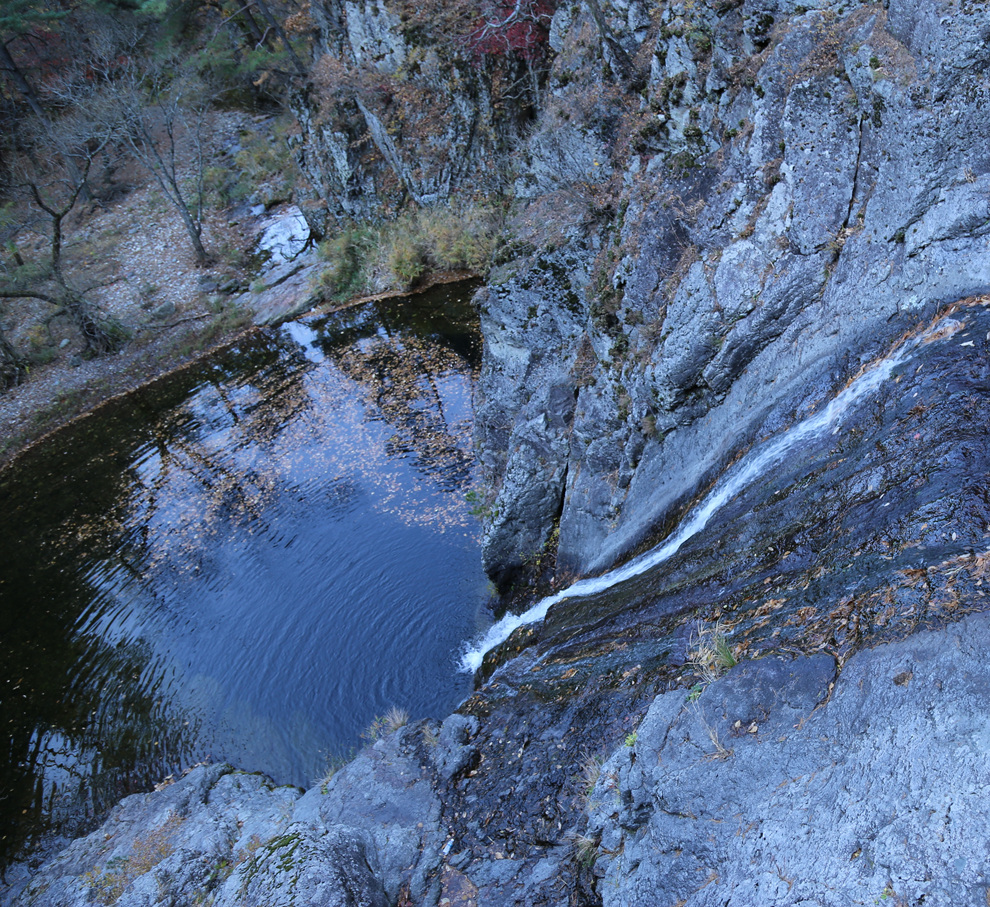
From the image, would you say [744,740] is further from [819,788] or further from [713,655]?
[713,655]

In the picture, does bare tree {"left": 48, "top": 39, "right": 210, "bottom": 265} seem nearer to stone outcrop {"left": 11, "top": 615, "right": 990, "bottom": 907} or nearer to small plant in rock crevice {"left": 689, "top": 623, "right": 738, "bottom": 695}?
stone outcrop {"left": 11, "top": 615, "right": 990, "bottom": 907}

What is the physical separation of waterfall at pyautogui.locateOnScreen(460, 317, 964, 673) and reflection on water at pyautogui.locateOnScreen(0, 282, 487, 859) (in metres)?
4.45

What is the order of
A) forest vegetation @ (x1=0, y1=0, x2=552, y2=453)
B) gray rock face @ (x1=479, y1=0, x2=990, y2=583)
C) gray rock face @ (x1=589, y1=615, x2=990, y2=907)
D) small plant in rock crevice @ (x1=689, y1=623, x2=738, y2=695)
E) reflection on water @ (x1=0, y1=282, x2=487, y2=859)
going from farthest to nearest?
forest vegetation @ (x1=0, y1=0, x2=552, y2=453) → reflection on water @ (x1=0, y1=282, x2=487, y2=859) → gray rock face @ (x1=479, y1=0, x2=990, y2=583) → small plant in rock crevice @ (x1=689, y1=623, x2=738, y2=695) → gray rock face @ (x1=589, y1=615, x2=990, y2=907)

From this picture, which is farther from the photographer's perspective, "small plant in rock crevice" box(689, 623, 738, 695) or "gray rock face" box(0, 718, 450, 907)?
"gray rock face" box(0, 718, 450, 907)

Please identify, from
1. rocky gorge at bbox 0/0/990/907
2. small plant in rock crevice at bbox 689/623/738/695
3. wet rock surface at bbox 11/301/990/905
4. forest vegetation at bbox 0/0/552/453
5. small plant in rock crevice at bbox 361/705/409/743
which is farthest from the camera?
forest vegetation at bbox 0/0/552/453

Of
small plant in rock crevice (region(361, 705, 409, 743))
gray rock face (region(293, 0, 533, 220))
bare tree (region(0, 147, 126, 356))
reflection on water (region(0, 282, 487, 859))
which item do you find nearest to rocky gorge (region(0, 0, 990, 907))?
small plant in rock crevice (region(361, 705, 409, 743))

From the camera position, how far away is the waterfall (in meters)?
6.15

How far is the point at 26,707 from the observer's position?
531 inches

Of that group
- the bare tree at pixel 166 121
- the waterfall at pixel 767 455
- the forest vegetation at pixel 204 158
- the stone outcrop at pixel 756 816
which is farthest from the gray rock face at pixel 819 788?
the bare tree at pixel 166 121

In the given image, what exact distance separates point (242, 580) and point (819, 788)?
13.3 meters

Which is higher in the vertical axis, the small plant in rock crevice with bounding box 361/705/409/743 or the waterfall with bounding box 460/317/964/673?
the waterfall with bounding box 460/317/964/673

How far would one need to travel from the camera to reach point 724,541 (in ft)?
23.0

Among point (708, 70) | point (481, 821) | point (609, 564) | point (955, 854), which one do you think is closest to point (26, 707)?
point (481, 821)

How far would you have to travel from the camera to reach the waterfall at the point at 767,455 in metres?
6.15
